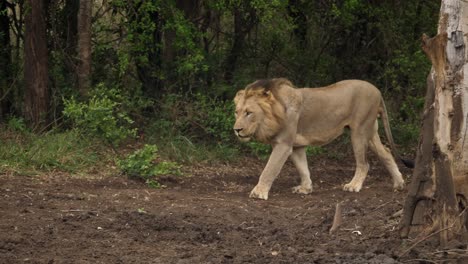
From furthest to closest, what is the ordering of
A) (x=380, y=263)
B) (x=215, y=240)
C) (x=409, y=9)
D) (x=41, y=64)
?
(x=409, y=9) → (x=41, y=64) → (x=215, y=240) → (x=380, y=263)

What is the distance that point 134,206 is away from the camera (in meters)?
8.75

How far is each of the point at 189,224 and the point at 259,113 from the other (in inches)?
88.3

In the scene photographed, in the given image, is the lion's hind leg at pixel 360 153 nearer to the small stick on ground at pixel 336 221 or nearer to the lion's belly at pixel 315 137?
the lion's belly at pixel 315 137

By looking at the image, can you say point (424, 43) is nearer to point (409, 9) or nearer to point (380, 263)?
point (380, 263)

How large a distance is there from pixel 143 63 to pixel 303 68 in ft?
8.14

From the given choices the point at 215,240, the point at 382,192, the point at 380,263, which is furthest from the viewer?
the point at 382,192

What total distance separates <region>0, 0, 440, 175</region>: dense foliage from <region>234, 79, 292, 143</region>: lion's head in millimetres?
1719

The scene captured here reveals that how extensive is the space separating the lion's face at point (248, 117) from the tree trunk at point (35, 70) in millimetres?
2935

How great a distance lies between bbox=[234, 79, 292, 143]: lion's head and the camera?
9.98 metres

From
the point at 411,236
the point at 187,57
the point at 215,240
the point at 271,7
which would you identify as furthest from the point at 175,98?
the point at 411,236

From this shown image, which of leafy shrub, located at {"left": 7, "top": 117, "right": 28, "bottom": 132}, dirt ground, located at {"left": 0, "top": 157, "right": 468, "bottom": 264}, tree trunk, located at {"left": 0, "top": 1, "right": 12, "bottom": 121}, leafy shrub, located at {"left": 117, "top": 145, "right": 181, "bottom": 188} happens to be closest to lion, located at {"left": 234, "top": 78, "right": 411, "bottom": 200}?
dirt ground, located at {"left": 0, "top": 157, "right": 468, "bottom": 264}

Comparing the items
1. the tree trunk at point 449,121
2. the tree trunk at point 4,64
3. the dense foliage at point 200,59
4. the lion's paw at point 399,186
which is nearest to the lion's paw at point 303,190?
the lion's paw at point 399,186

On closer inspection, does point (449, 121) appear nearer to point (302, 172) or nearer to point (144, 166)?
point (302, 172)

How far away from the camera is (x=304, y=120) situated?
10.5 meters
